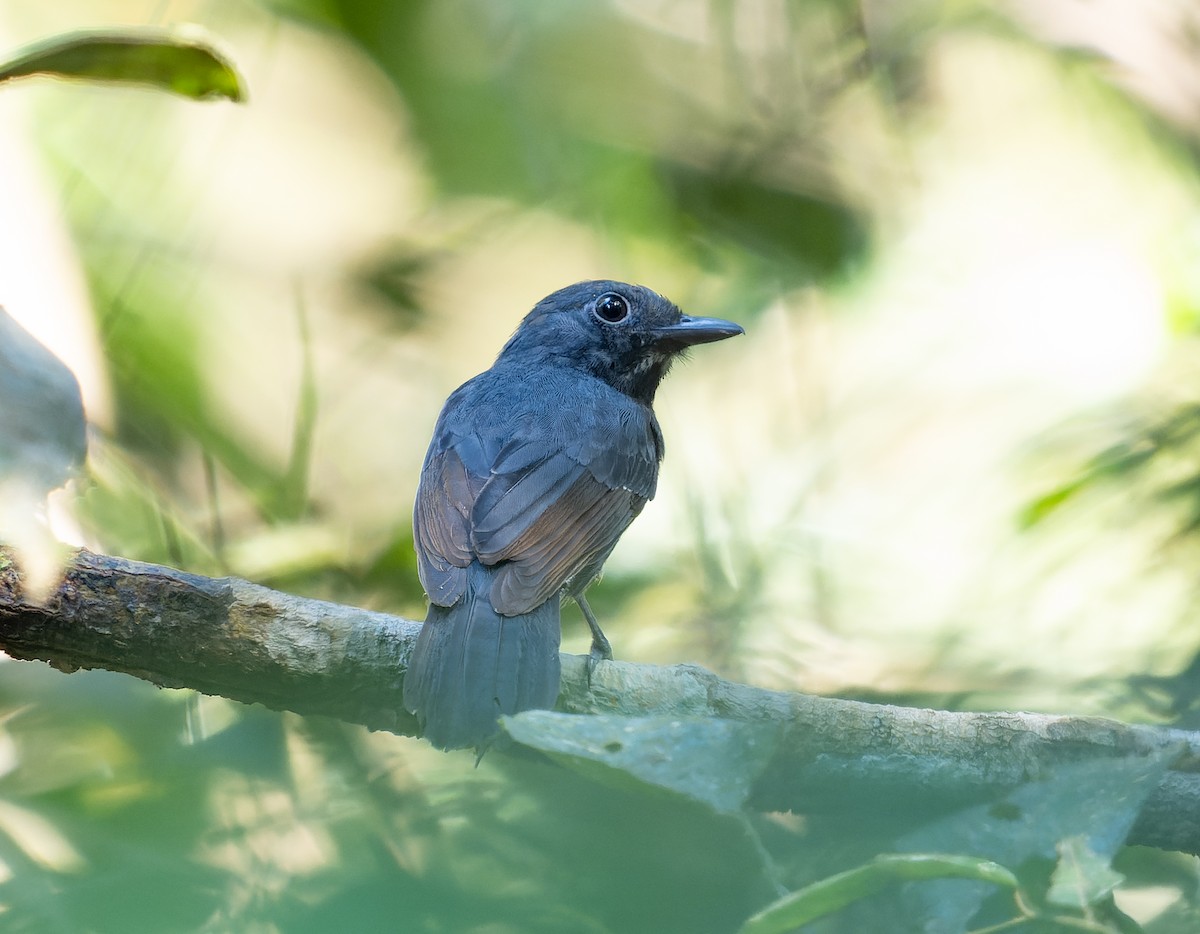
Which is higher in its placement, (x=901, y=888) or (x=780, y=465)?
(x=780, y=465)

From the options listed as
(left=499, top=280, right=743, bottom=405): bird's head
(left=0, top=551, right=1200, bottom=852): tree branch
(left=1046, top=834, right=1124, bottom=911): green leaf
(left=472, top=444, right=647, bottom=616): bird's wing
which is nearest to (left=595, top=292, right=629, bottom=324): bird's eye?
(left=499, top=280, right=743, bottom=405): bird's head

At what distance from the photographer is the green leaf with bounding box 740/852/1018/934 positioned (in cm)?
119

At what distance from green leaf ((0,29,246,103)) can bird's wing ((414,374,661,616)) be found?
122cm

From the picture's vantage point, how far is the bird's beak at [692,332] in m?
3.80

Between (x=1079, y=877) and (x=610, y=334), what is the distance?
293cm

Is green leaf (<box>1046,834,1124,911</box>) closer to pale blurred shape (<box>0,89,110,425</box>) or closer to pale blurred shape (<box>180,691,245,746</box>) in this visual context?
pale blurred shape (<box>180,691,245,746</box>)

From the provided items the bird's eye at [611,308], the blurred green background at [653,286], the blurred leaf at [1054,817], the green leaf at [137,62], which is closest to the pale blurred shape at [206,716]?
the blurred green background at [653,286]

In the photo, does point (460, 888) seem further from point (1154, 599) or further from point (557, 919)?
point (1154, 599)

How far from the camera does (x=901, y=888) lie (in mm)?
1265

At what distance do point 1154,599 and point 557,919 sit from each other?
2.27 meters

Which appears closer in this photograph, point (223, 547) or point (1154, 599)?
point (1154, 599)

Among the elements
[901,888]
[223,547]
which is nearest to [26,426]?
[223,547]

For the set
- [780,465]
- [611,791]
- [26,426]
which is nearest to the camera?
[611,791]

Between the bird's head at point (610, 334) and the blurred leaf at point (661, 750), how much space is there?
2580 millimetres
